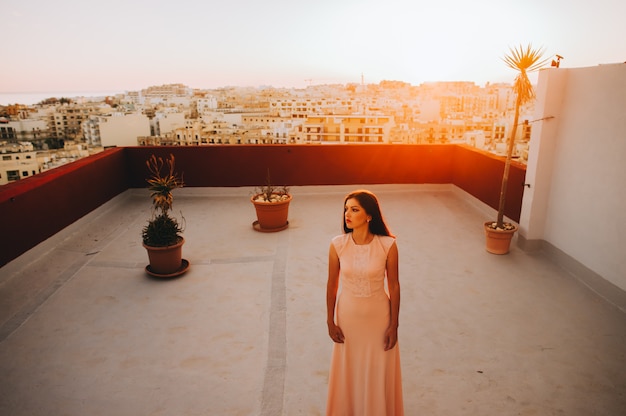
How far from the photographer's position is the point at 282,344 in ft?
11.7

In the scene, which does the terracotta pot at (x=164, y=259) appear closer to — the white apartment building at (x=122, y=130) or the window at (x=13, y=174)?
the window at (x=13, y=174)

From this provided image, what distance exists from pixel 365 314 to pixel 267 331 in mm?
1853

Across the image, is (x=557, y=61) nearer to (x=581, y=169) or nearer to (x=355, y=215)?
(x=581, y=169)

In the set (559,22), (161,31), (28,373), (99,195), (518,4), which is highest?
(161,31)

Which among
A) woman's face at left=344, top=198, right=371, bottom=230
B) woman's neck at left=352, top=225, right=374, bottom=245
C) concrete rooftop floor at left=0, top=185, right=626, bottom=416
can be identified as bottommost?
concrete rooftop floor at left=0, top=185, right=626, bottom=416

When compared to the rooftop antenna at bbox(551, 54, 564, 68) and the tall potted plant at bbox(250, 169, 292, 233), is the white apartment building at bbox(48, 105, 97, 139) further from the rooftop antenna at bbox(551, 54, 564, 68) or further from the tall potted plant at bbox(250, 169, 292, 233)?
the rooftop antenna at bbox(551, 54, 564, 68)

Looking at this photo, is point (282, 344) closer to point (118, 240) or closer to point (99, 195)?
point (118, 240)

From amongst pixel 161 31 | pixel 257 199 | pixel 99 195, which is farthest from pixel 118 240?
pixel 161 31

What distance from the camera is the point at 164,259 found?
16.0 feet

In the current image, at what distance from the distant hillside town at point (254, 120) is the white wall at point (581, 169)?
492 mm

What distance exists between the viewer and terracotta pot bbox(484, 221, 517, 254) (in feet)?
17.8

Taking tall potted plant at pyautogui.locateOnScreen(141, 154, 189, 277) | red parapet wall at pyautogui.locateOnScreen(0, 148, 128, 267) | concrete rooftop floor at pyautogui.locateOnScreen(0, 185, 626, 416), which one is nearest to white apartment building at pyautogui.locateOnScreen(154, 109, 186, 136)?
red parapet wall at pyautogui.locateOnScreen(0, 148, 128, 267)

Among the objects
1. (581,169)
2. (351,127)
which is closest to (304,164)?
(581,169)

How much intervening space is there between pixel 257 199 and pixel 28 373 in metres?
3.95
